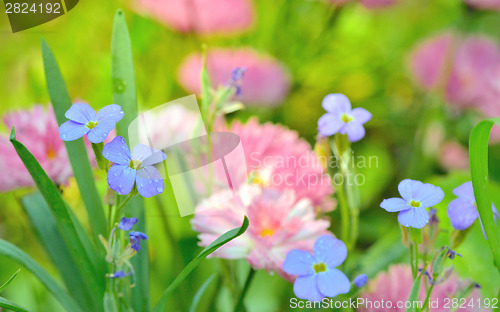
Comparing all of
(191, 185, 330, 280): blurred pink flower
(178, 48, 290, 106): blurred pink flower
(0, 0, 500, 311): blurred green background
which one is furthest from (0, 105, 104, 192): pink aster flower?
(178, 48, 290, 106): blurred pink flower

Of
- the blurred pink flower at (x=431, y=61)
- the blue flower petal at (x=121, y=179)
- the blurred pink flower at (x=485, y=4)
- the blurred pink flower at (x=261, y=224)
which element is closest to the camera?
the blue flower petal at (x=121, y=179)

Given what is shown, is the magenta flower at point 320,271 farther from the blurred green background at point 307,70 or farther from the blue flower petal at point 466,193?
the blurred green background at point 307,70

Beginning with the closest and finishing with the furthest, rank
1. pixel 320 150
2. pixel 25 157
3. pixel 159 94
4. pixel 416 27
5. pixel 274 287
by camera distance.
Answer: pixel 25 157 < pixel 320 150 < pixel 274 287 < pixel 159 94 < pixel 416 27

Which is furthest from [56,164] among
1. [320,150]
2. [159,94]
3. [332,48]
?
[332,48]

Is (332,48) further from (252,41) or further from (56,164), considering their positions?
(56,164)

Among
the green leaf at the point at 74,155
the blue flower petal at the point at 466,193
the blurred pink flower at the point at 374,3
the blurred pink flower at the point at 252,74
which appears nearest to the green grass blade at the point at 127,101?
the green leaf at the point at 74,155

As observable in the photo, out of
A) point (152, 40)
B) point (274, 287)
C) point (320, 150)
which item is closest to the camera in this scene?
point (320, 150)

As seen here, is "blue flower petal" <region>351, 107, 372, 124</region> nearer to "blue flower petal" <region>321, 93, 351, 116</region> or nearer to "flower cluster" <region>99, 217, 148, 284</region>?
"blue flower petal" <region>321, 93, 351, 116</region>
